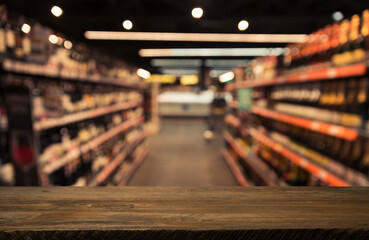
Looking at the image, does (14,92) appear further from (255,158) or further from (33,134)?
(255,158)

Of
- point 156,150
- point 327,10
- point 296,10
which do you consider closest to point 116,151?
point 156,150

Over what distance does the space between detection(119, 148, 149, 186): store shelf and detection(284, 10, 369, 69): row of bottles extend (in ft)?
11.6

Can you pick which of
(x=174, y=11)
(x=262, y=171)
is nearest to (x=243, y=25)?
(x=262, y=171)

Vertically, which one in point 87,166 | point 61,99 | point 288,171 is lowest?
point 288,171

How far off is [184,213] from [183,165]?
560cm

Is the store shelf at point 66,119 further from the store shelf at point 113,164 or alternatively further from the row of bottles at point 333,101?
the row of bottles at point 333,101

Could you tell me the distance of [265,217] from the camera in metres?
0.66

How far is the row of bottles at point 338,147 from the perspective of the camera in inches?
89.4

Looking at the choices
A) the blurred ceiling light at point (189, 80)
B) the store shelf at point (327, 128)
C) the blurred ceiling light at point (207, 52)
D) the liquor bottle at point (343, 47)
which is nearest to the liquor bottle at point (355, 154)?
the store shelf at point (327, 128)

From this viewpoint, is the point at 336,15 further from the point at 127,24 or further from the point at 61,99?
the point at 61,99

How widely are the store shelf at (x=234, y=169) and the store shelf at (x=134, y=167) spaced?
7.15 feet

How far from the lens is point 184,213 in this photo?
682 mm

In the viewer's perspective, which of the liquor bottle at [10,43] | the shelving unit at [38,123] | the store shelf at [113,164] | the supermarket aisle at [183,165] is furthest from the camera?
the supermarket aisle at [183,165]

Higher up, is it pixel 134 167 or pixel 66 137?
pixel 66 137
